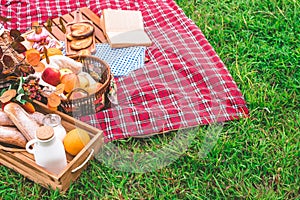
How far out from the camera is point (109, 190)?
210 cm

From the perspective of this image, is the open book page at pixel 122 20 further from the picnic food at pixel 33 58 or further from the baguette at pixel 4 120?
the baguette at pixel 4 120

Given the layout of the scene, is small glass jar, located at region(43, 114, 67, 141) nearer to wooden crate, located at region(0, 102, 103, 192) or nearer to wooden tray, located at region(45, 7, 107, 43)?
wooden crate, located at region(0, 102, 103, 192)

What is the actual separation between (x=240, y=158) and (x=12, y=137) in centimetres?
108

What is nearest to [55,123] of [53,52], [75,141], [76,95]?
[75,141]

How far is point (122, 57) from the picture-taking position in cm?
272

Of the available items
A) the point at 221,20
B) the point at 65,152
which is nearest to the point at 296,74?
the point at 221,20

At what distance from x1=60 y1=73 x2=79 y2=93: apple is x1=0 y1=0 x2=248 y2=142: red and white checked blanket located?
0.18 meters

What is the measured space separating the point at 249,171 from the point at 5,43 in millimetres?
1427

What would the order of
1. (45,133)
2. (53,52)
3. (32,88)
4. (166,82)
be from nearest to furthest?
(45,133) → (32,88) → (53,52) → (166,82)

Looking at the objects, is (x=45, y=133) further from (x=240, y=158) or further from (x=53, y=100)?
(x=240, y=158)

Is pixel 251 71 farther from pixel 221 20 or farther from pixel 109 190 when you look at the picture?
pixel 109 190

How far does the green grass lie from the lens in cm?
210

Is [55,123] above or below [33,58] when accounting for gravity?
below

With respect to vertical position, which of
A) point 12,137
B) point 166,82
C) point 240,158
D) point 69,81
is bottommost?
point 240,158
